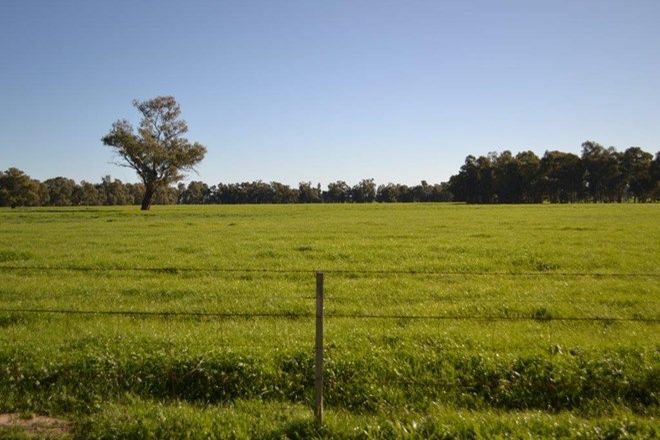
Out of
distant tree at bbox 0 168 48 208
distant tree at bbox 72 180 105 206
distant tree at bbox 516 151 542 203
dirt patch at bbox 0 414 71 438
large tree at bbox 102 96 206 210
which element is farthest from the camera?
distant tree at bbox 72 180 105 206

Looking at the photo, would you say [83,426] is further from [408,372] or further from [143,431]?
[408,372]

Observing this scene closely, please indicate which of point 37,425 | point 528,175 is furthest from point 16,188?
point 37,425

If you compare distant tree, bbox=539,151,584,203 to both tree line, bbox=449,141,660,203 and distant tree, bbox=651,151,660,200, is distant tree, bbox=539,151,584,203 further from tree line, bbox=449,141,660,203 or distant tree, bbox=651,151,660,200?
distant tree, bbox=651,151,660,200

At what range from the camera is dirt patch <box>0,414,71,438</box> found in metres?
6.53

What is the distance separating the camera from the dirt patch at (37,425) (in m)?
6.53

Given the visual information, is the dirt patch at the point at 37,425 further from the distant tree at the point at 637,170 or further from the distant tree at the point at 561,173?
the distant tree at the point at 637,170

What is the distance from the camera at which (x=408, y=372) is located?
27.3 ft

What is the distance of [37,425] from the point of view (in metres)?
6.78

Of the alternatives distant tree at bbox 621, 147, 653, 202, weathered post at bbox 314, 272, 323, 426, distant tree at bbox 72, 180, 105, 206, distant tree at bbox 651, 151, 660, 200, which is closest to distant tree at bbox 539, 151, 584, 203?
distant tree at bbox 621, 147, 653, 202

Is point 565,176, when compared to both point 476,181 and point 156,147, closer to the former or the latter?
point 476,181

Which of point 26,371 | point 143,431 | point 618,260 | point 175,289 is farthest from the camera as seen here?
point 618,260

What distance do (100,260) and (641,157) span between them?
155840mm

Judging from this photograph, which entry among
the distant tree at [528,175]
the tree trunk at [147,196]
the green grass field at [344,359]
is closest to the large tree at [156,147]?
the tree trunk at [147,196]

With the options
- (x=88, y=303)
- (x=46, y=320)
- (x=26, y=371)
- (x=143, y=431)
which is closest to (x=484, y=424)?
(x=143, y=431)
